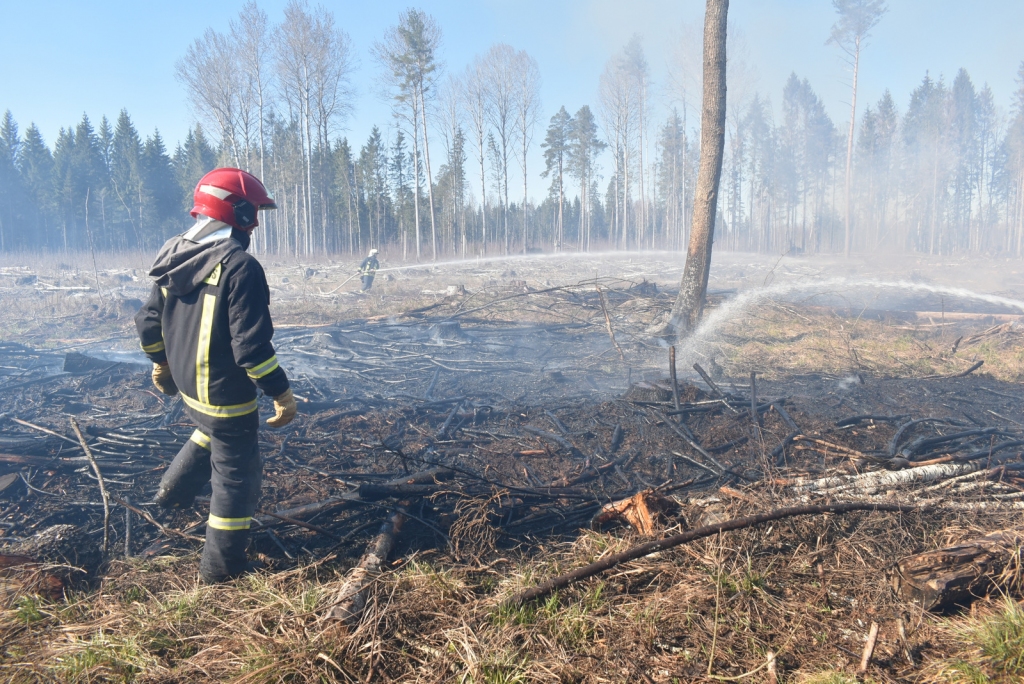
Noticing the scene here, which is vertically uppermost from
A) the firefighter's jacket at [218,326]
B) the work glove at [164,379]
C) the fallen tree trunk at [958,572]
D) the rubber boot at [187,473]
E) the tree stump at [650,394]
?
the firefighter's jacket at [218,326]

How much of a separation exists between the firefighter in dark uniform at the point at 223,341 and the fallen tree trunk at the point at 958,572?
3129mm

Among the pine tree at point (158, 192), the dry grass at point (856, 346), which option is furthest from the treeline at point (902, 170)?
the pine tree at point (158, 192)

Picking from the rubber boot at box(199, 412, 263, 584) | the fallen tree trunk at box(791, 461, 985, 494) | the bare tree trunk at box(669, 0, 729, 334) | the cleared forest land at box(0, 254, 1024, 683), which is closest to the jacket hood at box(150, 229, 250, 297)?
the rubber boot at box(199, 412, 263, 584)

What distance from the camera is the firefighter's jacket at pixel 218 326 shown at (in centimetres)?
260

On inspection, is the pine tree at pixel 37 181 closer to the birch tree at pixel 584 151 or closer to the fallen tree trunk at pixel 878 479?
the birch tree at pixel 584 151

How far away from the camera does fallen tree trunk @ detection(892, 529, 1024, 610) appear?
239 centimetres

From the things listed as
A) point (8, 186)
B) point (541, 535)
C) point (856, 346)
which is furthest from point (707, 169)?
point (8, 186)

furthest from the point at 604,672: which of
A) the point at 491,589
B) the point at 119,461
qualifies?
the point at 119,461

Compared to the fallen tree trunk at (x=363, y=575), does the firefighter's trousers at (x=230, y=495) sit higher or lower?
higher

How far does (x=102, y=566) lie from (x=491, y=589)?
2.17m

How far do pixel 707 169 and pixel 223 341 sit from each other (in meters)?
8.15

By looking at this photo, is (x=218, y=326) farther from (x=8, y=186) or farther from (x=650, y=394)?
(x=8, y=186)

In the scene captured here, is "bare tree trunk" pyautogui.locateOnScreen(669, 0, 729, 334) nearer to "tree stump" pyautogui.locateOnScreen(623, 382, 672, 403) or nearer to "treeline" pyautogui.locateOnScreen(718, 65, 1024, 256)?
"tree stump" pyautogui.locateOnScreen(623, 382, 672, 403)

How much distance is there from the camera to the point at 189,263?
2637 mm
